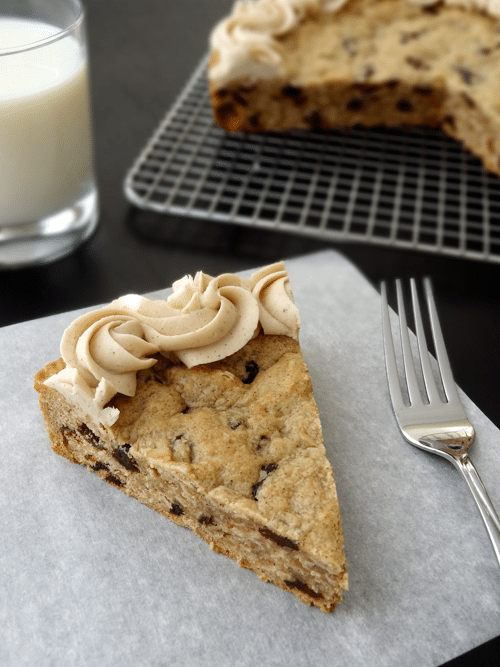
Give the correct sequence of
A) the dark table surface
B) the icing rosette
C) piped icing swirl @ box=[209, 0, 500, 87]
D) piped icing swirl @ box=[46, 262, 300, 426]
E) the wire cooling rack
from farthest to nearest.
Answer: piped icing swirl @ box=[209, 0, 500, 87]
the wire cooling rack
the dark table surface
the icing rosette
piped icing swirl @ box=[46, 262, 300, 426]

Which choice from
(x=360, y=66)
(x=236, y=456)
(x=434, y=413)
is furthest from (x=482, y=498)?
(x=360, y=66)

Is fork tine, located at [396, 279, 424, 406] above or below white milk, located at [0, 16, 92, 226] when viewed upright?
below

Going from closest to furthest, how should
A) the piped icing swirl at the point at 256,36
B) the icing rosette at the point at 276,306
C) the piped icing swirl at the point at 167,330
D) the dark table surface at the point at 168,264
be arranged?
the piped icing swirl at the point at 167,330
the icing rosette at the point at 276,306
the dark table surface at the point at 168,264
the piped icing swirl at the point at 256,36

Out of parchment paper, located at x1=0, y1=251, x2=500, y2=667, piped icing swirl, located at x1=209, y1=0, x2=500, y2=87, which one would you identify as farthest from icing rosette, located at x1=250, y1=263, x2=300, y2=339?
piped icing swirl, located at x1=209, y1=0, x2=500, y2=87

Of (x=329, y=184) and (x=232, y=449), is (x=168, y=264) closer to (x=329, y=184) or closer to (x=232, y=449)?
(x=329, y=184)

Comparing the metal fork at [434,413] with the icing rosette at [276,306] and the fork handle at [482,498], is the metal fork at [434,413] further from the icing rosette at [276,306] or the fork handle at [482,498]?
the icing rosette at [276,306]

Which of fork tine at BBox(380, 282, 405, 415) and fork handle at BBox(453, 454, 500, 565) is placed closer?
fork handle at BBox(453, 454, 500, 565)

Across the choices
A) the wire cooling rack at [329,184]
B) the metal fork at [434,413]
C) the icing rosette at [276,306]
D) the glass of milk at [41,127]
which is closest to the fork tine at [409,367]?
the metal fork at [434,413]

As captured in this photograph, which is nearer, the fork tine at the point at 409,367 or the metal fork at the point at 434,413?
the metal fork at the point at 434,413

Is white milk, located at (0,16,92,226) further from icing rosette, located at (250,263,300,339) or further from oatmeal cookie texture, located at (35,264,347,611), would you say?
icing rosette, located at (250,263,300,339)
